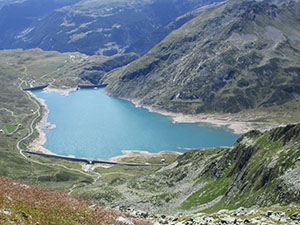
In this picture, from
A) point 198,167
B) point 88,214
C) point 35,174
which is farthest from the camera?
point 35,174

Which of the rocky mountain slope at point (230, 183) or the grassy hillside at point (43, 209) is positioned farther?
the rocky mountain slope at point (230, 183)

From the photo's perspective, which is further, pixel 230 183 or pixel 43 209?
pixel 230 183

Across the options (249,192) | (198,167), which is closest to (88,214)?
(249,192)

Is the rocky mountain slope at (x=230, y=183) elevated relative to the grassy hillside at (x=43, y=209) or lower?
lower

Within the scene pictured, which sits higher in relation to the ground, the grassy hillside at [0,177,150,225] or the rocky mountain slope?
the grassy hillside at [0,177,150,225]

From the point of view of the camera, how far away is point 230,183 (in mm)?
101312

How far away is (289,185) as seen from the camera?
67688 millimetres

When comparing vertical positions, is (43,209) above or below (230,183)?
above

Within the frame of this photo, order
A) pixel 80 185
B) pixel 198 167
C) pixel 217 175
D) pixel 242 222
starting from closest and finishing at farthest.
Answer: pixel 242 222 → pixel 217 175 → pixel 198 167 → pixel 80 185

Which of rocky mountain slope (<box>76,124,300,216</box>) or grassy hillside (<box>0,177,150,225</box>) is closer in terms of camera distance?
grassy hillside (<box>0,177,150,225</box>)

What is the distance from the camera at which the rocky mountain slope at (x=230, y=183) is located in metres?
73.6

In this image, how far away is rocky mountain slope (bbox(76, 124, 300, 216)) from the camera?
73.6m

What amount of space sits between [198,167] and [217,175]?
22940 mm

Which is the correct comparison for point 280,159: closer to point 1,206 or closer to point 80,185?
point 1,206
